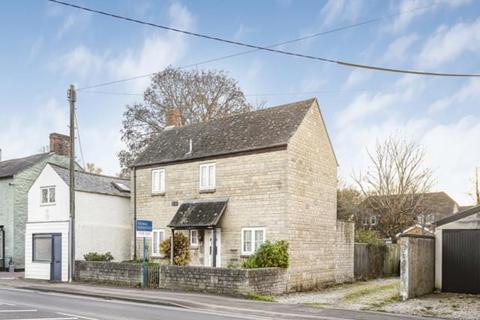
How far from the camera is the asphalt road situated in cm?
1427

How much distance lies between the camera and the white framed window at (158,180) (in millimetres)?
28188

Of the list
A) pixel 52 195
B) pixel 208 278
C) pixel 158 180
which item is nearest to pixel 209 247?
pixel 208 278

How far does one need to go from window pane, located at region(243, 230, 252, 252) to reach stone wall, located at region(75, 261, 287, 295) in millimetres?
2592

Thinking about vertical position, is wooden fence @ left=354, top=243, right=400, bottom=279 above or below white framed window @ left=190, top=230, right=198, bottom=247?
below

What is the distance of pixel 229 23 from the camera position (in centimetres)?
1595

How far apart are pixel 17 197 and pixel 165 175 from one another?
559 inches

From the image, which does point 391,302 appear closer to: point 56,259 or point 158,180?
point 158,180

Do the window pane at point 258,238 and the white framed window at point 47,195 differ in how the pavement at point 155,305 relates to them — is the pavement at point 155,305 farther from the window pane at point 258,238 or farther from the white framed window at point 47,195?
the white framed window at point 47,195

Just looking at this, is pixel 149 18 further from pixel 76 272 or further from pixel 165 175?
pixel 76 272

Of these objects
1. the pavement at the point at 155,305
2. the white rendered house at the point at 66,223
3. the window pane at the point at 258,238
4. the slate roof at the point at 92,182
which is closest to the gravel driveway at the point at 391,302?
the pavement at the point at 155,305

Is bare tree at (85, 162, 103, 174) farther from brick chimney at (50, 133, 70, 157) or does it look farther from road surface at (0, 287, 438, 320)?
road surface at (0, 287, 438, 320)

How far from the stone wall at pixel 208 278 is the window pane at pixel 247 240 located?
8.50 feet

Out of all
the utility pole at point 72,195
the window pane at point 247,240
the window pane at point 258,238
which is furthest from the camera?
the utility pole at point 72,195

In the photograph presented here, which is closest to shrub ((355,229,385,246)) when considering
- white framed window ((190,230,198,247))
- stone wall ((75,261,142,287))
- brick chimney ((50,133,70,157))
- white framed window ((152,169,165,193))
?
white framed window ((190,230,198,247))
